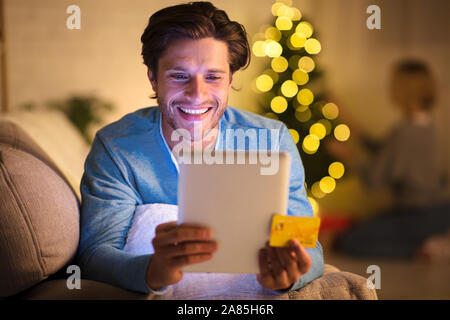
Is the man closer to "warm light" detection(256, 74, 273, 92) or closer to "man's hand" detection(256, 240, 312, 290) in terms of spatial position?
"man's hand" detection(256, 240, 312, 290)

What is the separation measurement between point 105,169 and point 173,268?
350 mm

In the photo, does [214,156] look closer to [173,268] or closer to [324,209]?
[173,268]

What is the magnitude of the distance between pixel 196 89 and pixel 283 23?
205cm

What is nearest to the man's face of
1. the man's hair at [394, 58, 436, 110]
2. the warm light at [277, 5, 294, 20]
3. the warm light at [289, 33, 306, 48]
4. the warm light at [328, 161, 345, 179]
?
the warm light at [289, 33, 306, 48]

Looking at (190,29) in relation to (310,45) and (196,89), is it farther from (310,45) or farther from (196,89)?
(310,45)

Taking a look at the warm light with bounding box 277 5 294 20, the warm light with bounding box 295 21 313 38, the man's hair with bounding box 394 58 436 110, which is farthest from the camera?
the man's hair with bounding box 394 58 436 110

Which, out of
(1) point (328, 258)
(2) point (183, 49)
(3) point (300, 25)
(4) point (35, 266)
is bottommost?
A: (1) point (328, 258)

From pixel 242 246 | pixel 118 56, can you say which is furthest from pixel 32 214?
pixel 118 56

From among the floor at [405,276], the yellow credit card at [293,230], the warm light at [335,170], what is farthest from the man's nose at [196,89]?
the warm light at [335,170]

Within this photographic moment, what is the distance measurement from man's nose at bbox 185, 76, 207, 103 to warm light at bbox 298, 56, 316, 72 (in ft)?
6.50

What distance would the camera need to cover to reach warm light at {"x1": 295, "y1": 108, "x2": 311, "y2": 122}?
294cm

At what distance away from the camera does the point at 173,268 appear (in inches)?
35.7

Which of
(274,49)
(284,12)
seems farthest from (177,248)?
(284,12)

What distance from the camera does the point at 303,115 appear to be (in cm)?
295
